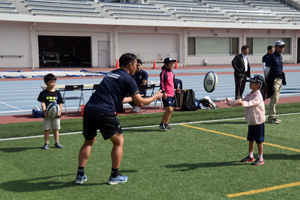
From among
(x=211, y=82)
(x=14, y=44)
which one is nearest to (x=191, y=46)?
(x=14, y=44)

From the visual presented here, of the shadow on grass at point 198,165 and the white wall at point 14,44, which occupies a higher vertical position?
the white wall at point 14,44

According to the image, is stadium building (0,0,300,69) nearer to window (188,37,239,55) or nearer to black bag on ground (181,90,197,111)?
window (188,37,239,55)

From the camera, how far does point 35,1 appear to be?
36656 millimetres

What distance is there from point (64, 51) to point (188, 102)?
3546cm

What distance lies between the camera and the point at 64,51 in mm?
45188

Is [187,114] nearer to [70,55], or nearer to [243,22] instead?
[70,55]

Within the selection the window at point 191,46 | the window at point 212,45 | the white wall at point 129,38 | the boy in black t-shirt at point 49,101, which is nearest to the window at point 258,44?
the white wall at point 129,38

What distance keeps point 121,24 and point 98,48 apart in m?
3.58

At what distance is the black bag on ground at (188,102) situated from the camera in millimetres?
12398

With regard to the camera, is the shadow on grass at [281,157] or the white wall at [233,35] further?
the white wall at [233,35]

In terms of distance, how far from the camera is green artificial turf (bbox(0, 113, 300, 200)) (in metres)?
4.92

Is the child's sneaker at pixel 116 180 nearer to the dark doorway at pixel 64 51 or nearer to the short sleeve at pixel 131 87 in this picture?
the short sleeve at pixel 131 87

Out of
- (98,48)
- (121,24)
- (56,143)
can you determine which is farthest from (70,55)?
(56,143)

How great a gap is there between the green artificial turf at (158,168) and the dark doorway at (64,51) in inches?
1248
